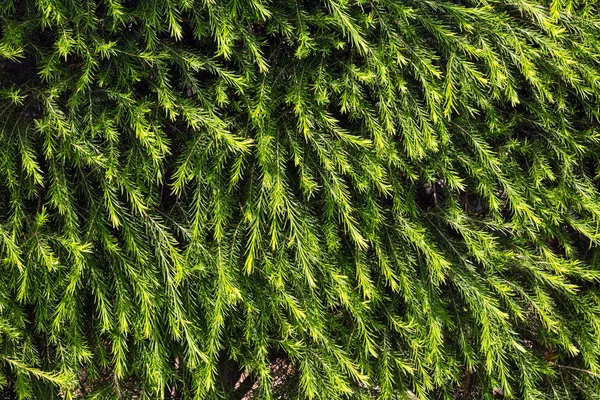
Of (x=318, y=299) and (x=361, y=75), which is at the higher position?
(x=361, y=75)

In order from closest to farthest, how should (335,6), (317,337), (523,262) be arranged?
(335,6)
(317,337)
(523,262)

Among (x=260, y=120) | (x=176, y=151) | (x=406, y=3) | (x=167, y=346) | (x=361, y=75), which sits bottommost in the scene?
(x=167, y=346)

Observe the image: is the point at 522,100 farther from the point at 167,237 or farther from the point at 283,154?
the point at 167,237

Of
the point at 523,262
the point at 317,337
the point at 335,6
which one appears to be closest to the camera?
the point at 335,6

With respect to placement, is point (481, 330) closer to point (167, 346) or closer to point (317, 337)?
point (317, 337)

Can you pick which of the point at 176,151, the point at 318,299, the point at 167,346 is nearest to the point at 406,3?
the point at 176,151

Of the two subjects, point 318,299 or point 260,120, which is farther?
point 318,299
